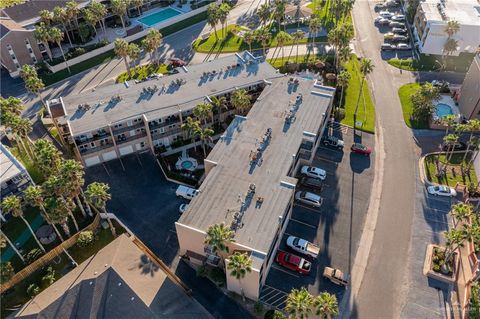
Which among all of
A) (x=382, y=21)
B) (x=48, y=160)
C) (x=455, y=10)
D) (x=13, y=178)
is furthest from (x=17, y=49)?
(x=455, y=10)

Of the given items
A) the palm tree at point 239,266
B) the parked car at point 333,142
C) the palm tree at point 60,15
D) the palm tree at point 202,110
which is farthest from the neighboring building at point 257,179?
the palm tree at point 60,15

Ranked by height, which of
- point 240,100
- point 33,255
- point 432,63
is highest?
point 240,100

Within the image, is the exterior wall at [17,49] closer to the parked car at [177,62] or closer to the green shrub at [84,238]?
the parked car at [177,62]

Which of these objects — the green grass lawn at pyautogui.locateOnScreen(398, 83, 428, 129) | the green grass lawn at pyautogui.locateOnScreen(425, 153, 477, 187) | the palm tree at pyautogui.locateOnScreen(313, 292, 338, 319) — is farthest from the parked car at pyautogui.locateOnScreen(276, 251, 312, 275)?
the green grass lawn at pyautogui.locateOnScreen(398, 83, 428, 129)

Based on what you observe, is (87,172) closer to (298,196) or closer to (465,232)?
(298,196)

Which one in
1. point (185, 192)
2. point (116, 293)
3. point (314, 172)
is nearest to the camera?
point (116, 293)

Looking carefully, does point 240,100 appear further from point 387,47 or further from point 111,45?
point 111,45

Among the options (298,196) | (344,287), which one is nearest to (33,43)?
(298,196)
